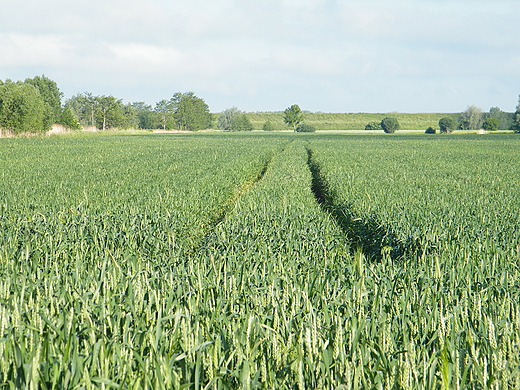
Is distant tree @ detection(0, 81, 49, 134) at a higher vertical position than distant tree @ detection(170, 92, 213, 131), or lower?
lower

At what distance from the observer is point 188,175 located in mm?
14445

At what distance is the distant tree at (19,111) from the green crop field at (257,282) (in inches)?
1700

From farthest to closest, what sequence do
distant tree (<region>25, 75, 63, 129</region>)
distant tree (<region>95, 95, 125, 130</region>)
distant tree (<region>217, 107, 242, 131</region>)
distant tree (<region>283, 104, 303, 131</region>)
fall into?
1. distant tree (<region>217, 107, 242, 131</region>)
2. distant tree (<region>283, 104, 303, 131</region>)
3. distant tree (<region>95, 95, 125, 130</region>)
4. distant tree (<region>25, 75, 63, 129</region>)

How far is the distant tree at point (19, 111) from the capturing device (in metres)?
53.5

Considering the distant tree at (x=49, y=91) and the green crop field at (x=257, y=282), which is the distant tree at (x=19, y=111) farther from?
the green crop field at (x=257, y=282)

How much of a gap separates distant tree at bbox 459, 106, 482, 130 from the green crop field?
344 feet

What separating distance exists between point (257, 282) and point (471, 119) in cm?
11995

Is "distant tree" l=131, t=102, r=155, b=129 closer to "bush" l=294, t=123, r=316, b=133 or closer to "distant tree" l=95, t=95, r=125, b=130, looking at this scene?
"distant tree" l=95, t=95, r=125, b=130

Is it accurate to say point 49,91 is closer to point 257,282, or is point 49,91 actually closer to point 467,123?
point 467,123

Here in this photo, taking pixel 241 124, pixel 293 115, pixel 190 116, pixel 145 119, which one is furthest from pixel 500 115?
pixel 145 119

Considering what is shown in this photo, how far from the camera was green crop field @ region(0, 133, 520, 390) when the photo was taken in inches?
93.0

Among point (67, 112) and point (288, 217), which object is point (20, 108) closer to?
point (67, 112)

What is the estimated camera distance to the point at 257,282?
156 inches

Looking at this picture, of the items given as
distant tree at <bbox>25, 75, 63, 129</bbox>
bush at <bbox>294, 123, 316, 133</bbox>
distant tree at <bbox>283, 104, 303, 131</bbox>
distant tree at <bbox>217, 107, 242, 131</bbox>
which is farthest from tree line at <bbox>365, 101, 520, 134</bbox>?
distant tree at <bbox>25, 75, 63, 129</bbox>
